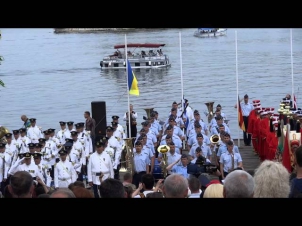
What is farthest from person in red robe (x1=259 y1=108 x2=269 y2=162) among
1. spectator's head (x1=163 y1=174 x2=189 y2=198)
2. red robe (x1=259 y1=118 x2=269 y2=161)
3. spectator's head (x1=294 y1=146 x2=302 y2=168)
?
spectator's head (x1=163 y1=174 x2=189 y2=198)

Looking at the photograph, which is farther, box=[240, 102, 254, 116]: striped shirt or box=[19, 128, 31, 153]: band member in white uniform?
box=[240, 102, 254, 116]: striped shirt

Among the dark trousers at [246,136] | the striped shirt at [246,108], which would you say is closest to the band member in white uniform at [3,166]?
the dark trousers at [246,136]

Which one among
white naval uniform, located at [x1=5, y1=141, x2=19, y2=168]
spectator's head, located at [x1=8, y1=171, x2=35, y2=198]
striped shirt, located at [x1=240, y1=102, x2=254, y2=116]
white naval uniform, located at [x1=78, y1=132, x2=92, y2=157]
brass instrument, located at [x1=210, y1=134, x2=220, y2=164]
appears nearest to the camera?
spectator's head, located at [x1=8, y1=171, x2=35, y2=198]

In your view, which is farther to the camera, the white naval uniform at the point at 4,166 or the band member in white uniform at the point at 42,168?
the white naval uniform at the point at 4,166

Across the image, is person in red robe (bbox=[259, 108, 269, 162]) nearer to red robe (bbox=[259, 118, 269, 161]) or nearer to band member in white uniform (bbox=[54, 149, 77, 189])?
red robe (bbox=[259, 118, 269, 161])

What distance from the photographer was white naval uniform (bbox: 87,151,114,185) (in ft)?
44.4

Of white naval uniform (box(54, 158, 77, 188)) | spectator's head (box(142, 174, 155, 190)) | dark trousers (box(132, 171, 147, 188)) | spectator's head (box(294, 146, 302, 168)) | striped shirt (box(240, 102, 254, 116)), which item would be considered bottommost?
dark trousers (box(132, 171, 147, 188))

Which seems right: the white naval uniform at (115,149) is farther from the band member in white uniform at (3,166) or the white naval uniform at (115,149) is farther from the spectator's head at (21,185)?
the spectator's head at (21,185)

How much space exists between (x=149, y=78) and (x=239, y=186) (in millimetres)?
51173

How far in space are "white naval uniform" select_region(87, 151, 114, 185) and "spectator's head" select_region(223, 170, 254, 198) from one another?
8221 millimetres

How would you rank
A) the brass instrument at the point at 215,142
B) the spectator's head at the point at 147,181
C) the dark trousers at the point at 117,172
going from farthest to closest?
the brass instrument at the point at 215,142 → the dark trousers at the point at 117,172 → the spectator's head at the point at 147,181

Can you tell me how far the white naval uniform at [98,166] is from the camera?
13547mm

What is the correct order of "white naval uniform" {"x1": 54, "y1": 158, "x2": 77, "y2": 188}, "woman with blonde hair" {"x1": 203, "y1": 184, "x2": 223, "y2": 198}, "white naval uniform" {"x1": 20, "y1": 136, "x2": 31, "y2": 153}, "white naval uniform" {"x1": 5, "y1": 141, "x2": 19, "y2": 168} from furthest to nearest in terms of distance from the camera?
"white naval uniform" {"x1": 20, "y1": 136, "x2": 31, "y2": 153}, "white naval uniform" {"x1": 5, "y1": 141, "x2": 19, "y2": 168}, "white naval uniform" {"x1": 54, "y1": 158, "x2": 77, "y2": 188}, "woman with blonde hair" {"x1": 203, "y1": 184, "x2": 223, "y2": 198}

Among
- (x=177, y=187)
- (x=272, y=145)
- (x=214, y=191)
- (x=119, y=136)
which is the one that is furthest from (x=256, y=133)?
(x=177, y=187)
